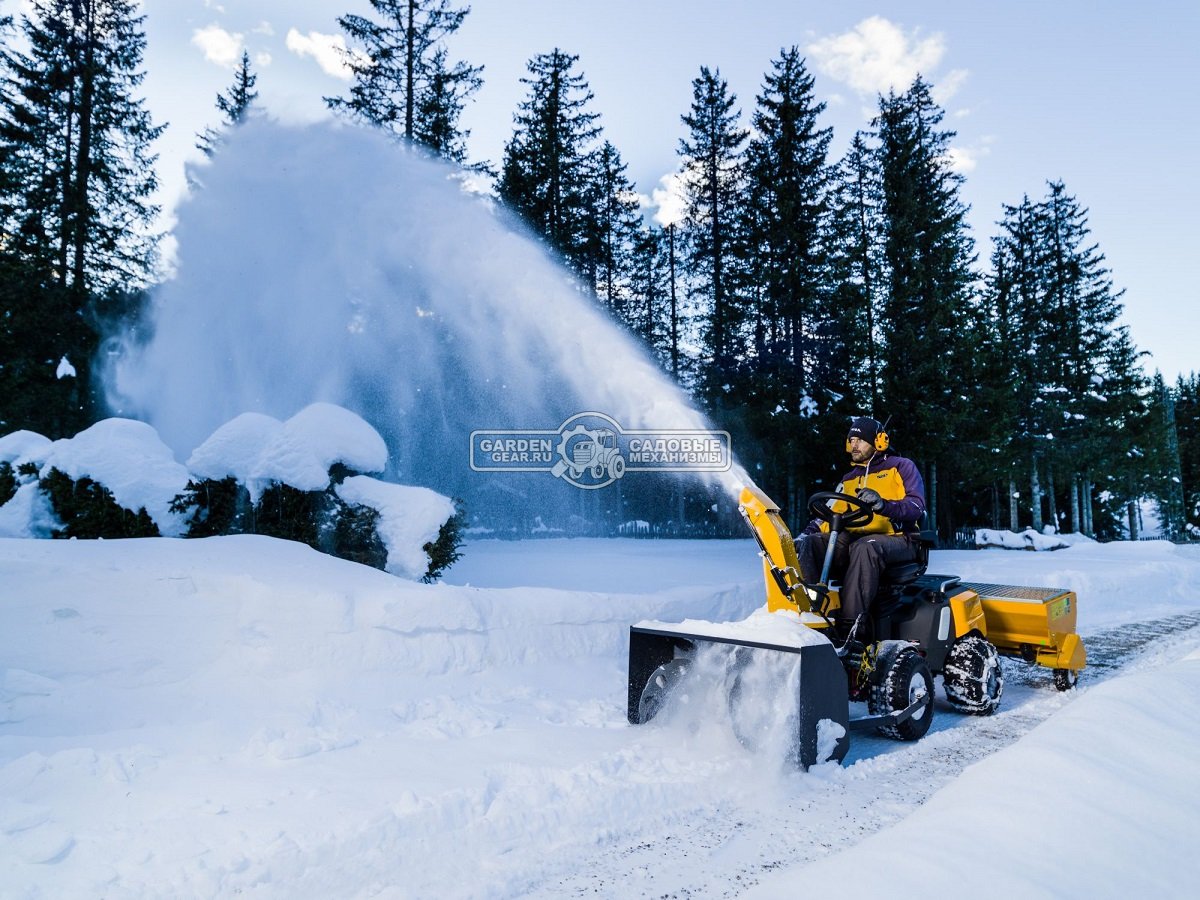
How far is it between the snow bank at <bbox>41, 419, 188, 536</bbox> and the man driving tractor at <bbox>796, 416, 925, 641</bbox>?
6292 millimetres

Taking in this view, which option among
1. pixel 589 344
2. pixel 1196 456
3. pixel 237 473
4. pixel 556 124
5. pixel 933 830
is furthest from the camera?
pixel 1196 456

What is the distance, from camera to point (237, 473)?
747 cm

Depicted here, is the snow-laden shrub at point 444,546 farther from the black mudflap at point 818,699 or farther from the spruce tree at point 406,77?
the spruce tree at point 406,77

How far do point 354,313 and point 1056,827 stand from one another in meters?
14.8

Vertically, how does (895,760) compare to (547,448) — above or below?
below

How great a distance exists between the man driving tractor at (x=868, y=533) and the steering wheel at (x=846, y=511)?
0.05 metres

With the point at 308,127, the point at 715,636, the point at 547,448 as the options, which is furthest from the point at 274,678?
the point at 547,448

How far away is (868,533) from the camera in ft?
16.0

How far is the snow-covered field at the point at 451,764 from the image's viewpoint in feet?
8.45

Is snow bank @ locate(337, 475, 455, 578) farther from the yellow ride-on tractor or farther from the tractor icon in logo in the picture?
the tractor icon in logo

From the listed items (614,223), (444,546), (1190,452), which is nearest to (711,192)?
(614,223)

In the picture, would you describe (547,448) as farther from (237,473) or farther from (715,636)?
(715,636)

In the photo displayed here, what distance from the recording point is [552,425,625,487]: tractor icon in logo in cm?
2006

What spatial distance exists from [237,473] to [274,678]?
10.4ft
